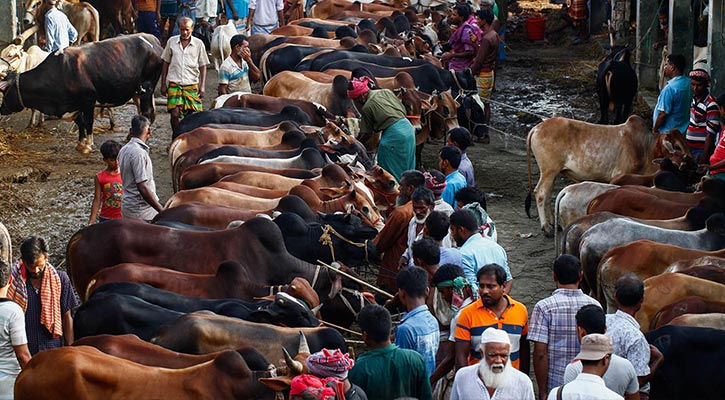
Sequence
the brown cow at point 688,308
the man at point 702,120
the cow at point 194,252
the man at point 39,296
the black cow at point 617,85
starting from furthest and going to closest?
the black cow at point 617,85, the man at point 702,120, the cow at point 194,252, the brown cow at point 688,308, the man at point 39,296

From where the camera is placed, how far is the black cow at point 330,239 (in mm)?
9078

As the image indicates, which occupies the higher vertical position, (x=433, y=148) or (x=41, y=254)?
(x=41, y=254)

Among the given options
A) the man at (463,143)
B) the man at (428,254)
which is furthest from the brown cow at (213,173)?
the man at (428,254)

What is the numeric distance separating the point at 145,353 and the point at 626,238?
442cm

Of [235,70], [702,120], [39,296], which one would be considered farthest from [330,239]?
[235,70]

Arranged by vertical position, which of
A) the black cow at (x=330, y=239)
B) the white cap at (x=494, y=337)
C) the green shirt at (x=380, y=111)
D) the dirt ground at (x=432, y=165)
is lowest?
the dirt ground at (x=432, y=165)

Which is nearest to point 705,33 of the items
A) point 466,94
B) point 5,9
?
point 466,94

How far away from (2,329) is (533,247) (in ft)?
22.1

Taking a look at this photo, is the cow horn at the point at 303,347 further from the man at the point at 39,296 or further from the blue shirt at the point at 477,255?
the man at the point at 39,296

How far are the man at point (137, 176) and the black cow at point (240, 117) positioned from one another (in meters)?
2.35

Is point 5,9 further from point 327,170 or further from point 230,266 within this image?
point 230,266

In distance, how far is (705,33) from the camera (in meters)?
16.6

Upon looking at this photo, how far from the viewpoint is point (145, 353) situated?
660 centimetres

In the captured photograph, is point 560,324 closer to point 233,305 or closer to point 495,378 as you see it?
point 495,378
